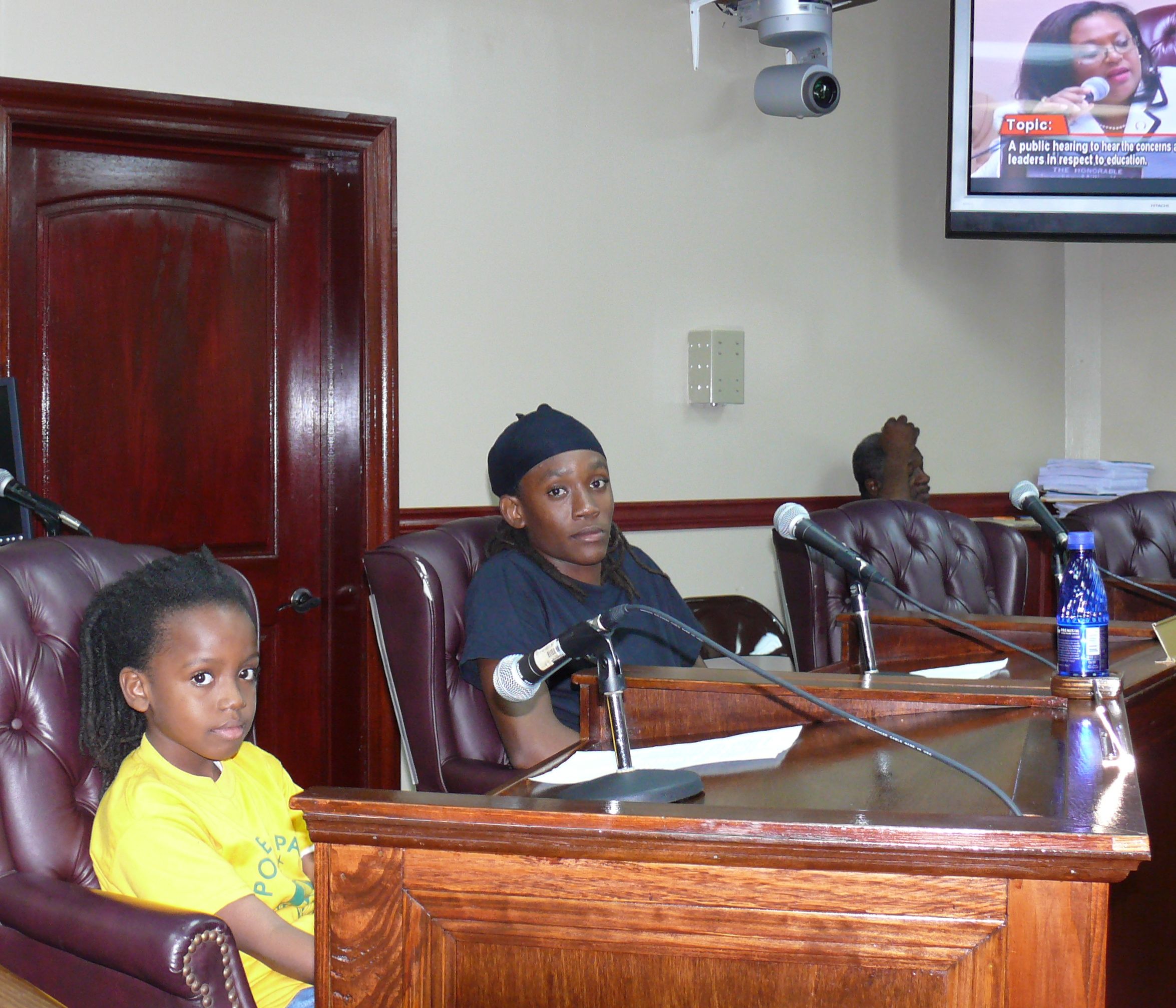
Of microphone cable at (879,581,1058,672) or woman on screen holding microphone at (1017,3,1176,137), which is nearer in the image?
microphone cable at (879,581,1058,672)

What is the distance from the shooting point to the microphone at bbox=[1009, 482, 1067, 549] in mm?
2092

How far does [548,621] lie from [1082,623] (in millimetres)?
921

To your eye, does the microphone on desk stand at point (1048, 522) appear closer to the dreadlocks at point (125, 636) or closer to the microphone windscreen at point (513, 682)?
the microphone windscreen at point (513, 682)

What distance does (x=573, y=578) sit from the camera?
243 cm

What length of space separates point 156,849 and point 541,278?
99.4 inches

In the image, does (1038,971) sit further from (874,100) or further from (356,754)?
(874,100)

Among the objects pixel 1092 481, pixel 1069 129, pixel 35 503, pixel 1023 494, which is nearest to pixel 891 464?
pixel 1092 481

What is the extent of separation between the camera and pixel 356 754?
3.56 m

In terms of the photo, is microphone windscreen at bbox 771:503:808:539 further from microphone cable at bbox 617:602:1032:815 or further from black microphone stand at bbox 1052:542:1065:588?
black microphone stand at bbox 1052:542:1065:588

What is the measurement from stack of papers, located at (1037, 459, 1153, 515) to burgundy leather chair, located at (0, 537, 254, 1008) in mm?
3743

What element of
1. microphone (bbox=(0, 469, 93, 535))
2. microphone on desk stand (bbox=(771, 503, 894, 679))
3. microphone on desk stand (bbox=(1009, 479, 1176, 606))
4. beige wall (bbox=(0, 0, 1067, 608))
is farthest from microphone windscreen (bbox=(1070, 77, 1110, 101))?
microphone (bbox=(0, 469, 93, 535))

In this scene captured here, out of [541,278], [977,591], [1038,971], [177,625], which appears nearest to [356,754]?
[541,278]

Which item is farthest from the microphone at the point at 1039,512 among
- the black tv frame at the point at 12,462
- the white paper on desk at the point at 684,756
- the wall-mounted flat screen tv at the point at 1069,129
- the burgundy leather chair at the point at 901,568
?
the wall-mounted flat screen tv at the point at 1069,129
